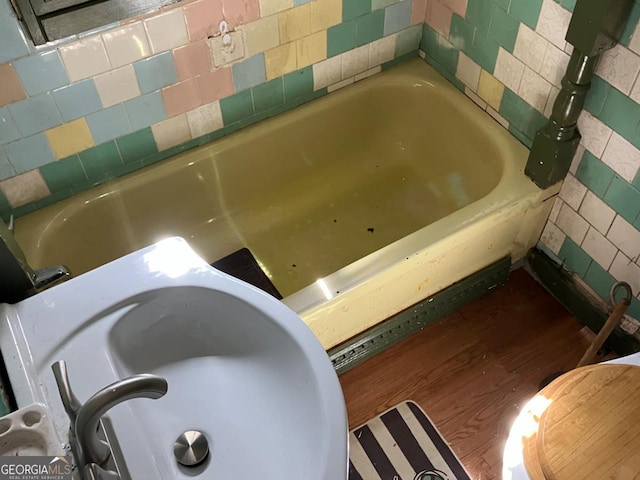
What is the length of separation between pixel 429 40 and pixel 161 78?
0.90m

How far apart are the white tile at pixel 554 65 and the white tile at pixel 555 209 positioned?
1.15ft

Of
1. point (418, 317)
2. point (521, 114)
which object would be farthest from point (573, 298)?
point (521, 114)

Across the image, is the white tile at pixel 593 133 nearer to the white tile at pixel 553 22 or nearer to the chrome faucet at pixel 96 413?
the white tile at pixel 553 22

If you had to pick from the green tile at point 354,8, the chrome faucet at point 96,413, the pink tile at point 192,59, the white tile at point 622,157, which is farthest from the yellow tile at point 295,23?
the chrome faucet at point 96,413

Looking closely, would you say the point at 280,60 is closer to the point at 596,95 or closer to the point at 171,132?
the point at 171,132

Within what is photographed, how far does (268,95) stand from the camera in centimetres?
191

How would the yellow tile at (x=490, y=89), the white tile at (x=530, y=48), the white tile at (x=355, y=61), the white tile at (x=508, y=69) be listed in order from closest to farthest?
1. the white tile at (x=530, y=48)
2. the white tile at (x=508, y=69)
3. the yellow tile at (x=490, y=89)
4. the white tile at (x=355, y=61)

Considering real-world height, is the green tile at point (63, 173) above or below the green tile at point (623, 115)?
below

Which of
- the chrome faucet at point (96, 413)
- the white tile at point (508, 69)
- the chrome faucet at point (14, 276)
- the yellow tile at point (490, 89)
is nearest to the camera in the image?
the chrome faucet at point (96, 413)

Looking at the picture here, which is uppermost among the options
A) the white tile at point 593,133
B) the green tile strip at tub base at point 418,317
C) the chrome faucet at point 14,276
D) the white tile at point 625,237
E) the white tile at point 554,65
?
the chrome faucet at point 14,276

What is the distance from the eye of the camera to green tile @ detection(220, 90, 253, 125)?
1847mm

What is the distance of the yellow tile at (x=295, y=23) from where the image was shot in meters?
1.74

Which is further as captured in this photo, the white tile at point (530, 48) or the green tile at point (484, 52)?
the green tile at point (484, 52)

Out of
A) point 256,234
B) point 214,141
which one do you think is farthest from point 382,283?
point 214,141
